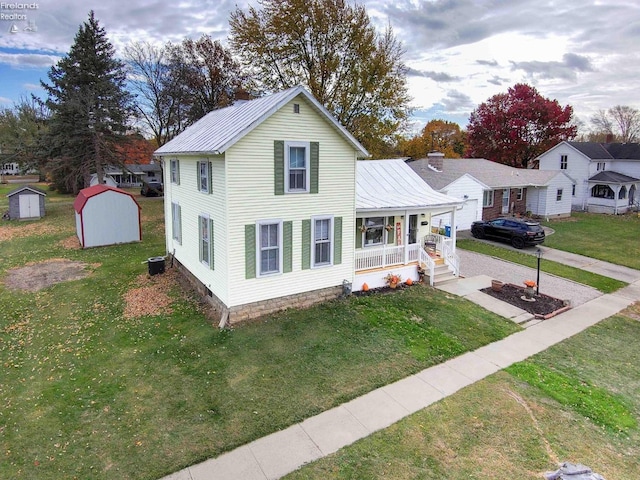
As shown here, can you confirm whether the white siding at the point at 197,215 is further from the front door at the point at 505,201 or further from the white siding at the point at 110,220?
the front door at the point at 505,201

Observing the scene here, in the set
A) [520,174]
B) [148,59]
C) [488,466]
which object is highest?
[148,59]

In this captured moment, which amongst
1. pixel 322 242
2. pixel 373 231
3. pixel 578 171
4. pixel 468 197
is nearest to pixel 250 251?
pixel 322 242

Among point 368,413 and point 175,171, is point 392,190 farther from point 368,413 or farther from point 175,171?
point 368,413

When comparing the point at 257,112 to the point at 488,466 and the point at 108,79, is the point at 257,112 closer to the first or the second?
the point at 488,466

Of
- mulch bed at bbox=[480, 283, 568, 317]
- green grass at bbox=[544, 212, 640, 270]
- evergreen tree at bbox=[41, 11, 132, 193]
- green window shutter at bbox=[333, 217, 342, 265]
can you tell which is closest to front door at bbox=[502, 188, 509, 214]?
green grass at bbox=[544, 212, 640, 270]

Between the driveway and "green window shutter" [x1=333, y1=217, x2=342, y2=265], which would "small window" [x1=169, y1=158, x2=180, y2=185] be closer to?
"green window shutter" [x1=333, y1=217, x2=342, y2=265]

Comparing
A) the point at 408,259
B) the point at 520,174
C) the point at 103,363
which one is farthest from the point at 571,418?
the point at 520,174
